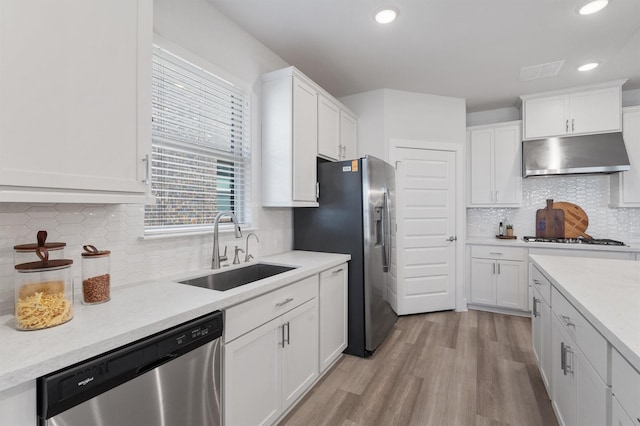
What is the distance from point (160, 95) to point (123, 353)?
1.48 m

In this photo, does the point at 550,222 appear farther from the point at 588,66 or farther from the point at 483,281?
the point at 588,66

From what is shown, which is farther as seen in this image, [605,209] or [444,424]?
[605,209]

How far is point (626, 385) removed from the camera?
0.94 metres

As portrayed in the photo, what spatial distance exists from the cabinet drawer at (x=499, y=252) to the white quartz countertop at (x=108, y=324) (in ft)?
10.2

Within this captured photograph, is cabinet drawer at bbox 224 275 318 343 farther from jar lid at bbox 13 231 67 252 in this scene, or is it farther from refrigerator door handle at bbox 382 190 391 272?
refrigerator door handle at bbox 382 190 391 272

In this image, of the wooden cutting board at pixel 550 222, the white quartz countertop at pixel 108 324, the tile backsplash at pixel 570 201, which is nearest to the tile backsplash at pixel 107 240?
the white quartz countertop at pixel 108 324

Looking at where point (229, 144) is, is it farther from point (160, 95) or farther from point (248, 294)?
point (248, 294)

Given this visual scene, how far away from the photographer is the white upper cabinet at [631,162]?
11.2 ft

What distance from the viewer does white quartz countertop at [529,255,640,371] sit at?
975 mm

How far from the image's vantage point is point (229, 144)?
7.70 feet

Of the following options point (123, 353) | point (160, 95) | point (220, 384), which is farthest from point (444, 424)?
point (160, 95)

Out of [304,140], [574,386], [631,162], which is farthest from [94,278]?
[631,162]

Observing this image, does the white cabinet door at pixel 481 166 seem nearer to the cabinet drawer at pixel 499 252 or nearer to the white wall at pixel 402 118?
the white wall at pixel 402 118

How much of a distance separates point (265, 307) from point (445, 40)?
2.63 m
